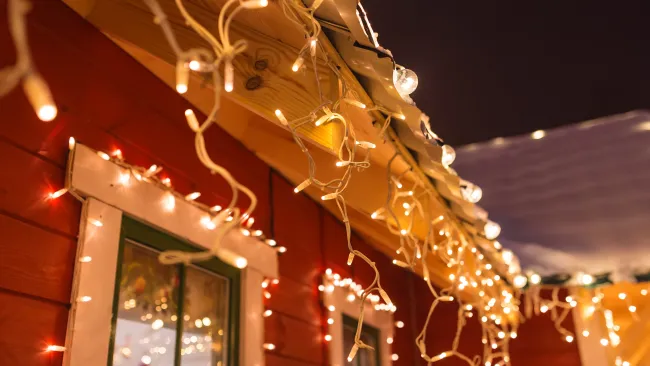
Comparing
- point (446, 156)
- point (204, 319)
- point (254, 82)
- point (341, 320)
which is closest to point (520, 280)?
point (341, 320)

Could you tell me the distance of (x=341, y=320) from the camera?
3.19 m

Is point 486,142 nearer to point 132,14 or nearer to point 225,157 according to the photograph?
point 225,157

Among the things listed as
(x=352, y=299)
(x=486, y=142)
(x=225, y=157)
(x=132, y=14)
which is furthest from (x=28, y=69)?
(x=486, y=142)

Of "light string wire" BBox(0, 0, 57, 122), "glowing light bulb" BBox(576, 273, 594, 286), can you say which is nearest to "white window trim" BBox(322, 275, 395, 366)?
"glowing light bulb" BBox(576, 273, 594, 286)

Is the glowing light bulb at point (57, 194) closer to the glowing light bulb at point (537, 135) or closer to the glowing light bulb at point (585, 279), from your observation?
the glowing light bulb at point (585, 279)

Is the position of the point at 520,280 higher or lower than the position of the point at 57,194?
higher

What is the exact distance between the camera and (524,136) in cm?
490

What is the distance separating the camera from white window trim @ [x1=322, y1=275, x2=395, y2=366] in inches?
120

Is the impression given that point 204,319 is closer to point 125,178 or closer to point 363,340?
point 125,178

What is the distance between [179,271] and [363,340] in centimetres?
183

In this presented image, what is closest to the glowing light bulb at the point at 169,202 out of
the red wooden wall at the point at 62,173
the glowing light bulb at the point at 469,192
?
the red wooden wall at the point at 62,173

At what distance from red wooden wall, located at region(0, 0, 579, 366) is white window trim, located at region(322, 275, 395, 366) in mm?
67

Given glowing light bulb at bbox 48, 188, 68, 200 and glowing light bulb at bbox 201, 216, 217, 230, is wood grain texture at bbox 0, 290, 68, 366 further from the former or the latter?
glowing light bulb at bbox 201, 216, 217, 230

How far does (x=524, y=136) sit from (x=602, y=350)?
1.77 metres
